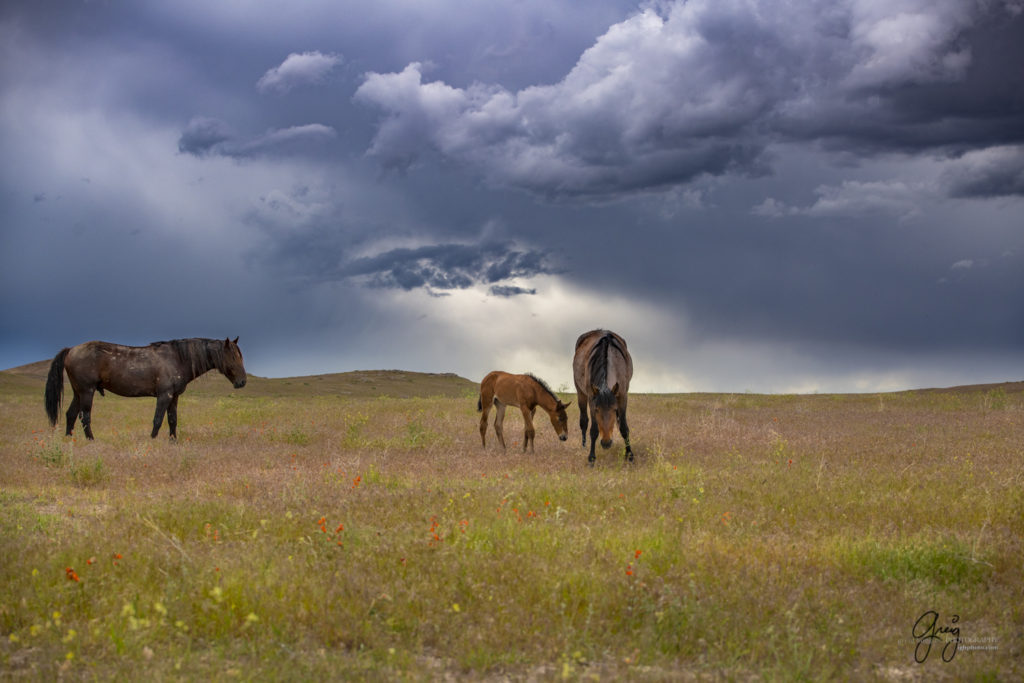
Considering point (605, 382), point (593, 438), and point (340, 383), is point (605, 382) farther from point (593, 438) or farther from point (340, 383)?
point (340, 383)

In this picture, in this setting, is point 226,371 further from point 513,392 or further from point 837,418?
point 837,418

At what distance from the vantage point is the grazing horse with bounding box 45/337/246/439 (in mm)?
19875

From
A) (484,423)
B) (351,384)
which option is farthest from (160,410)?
(351,384)

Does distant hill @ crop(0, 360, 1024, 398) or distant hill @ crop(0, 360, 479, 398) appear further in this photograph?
distant hill @ crop(0, 360, 479, 398)

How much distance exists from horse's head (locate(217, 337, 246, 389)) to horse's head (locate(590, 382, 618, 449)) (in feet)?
37.7

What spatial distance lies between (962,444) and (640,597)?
1369cm

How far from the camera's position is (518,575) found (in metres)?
6.38

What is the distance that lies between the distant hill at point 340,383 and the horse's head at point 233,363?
996 inches

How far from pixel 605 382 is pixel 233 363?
11.8m

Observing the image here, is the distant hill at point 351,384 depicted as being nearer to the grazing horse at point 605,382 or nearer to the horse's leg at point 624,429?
the grazing horse at point 605,382

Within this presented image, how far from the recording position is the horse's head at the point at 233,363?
20.4 m
